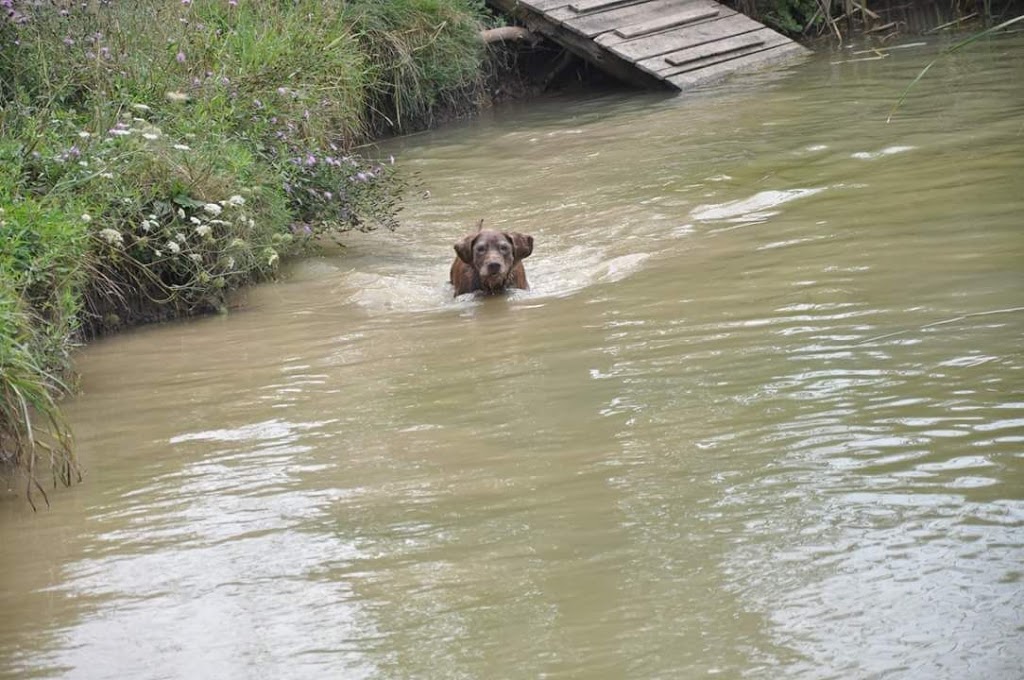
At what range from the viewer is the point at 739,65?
15.8 metres

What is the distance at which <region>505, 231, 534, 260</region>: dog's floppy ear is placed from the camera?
8750 millimetres

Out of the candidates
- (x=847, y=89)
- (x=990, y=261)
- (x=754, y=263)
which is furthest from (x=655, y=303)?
Result: (x=847, y=89)

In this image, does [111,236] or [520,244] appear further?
[520,244]

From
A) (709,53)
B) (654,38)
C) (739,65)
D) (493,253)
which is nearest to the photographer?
(493,253)

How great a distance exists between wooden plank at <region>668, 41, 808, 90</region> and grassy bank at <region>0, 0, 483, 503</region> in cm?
443

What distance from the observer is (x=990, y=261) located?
276 inches

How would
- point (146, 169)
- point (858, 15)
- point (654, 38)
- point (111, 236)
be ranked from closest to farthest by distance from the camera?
point (111, 236) < point (146, 169) < point (654, 38) < point (858, 15)

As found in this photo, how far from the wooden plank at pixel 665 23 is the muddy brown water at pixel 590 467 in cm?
688

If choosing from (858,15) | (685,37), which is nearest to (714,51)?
(685,37)

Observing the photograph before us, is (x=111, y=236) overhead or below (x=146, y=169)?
below

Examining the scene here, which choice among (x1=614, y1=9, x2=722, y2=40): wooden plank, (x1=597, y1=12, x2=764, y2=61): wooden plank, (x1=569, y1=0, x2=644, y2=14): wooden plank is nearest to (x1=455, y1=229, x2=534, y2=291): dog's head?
(x1=597, y1=12, x2=764, y2=61): wooden plank

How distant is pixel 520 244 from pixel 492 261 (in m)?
0.41

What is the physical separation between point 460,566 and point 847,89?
401 inches

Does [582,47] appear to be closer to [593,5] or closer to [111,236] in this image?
[593,5]
